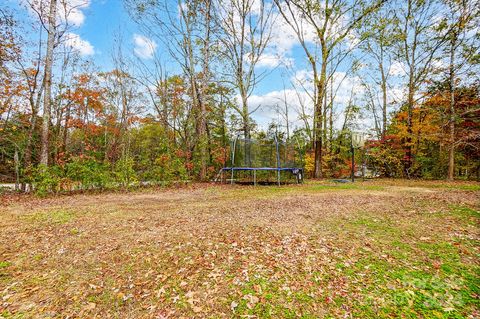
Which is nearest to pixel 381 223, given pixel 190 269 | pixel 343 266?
pixel 343 266

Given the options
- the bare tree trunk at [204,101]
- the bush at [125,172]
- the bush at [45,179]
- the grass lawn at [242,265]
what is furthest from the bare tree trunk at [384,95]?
the bush at [45,179]

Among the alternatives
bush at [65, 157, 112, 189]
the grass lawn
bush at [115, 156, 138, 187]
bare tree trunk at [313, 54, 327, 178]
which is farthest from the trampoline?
the grass lawn

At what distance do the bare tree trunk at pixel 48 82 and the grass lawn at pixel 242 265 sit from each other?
341 centimetres

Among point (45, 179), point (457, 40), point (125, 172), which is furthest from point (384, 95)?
point (45, 179)

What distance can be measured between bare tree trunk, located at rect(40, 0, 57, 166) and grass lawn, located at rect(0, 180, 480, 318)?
341 cm

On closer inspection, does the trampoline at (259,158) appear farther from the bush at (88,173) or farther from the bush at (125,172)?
the bush at (88,173)

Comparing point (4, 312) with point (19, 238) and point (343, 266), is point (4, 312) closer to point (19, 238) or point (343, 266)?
point (19, 238)

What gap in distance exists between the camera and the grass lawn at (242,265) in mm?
1920

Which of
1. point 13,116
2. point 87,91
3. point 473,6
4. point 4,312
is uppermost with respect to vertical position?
point 473,6

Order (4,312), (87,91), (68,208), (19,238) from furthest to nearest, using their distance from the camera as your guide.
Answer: (87,91)
(68,208)
(19,238)
(4,312)

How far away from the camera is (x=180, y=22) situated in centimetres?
1038

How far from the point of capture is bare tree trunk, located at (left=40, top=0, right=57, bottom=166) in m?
7.03

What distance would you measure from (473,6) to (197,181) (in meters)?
13.9

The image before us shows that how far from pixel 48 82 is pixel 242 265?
337 inches
